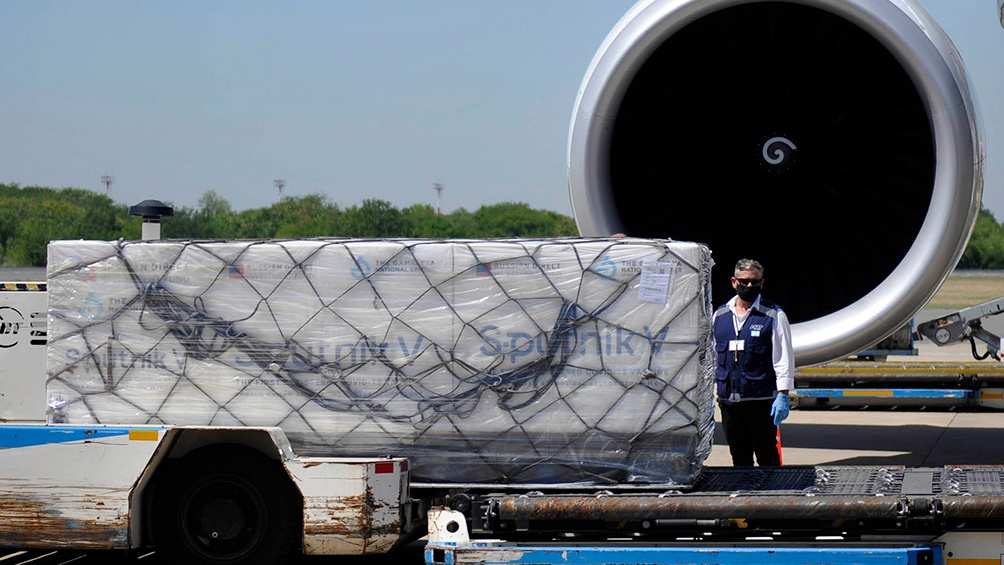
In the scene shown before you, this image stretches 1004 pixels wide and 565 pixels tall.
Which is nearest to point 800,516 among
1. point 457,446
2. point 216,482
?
point 457,446

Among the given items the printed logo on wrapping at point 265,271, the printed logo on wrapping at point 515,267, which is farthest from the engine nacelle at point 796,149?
the printed logo on wrapping at point 265,271

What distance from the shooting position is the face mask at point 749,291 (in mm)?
6699

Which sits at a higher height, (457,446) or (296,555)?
(457,446)

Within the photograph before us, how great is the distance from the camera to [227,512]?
19.3 feet

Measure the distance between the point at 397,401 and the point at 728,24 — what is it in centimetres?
306

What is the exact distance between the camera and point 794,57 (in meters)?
7.59

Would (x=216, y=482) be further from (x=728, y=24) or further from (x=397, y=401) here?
(x=728, y=24)

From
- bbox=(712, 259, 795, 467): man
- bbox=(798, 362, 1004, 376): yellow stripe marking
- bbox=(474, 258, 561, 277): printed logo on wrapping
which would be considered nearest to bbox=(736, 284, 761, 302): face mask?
bbox=(712, 259, 795, 467): man

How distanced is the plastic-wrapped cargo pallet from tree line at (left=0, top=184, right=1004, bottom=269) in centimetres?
735

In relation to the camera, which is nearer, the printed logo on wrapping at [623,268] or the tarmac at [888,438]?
the printed logo on wrapping at [623,268]

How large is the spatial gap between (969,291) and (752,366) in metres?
20.4

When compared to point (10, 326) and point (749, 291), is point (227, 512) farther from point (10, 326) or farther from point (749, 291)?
point (749, 291)

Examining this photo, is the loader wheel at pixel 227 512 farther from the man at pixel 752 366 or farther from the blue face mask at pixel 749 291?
the blue face mask at pixel 749 291

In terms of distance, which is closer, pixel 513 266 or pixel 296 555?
pixel 513 266
